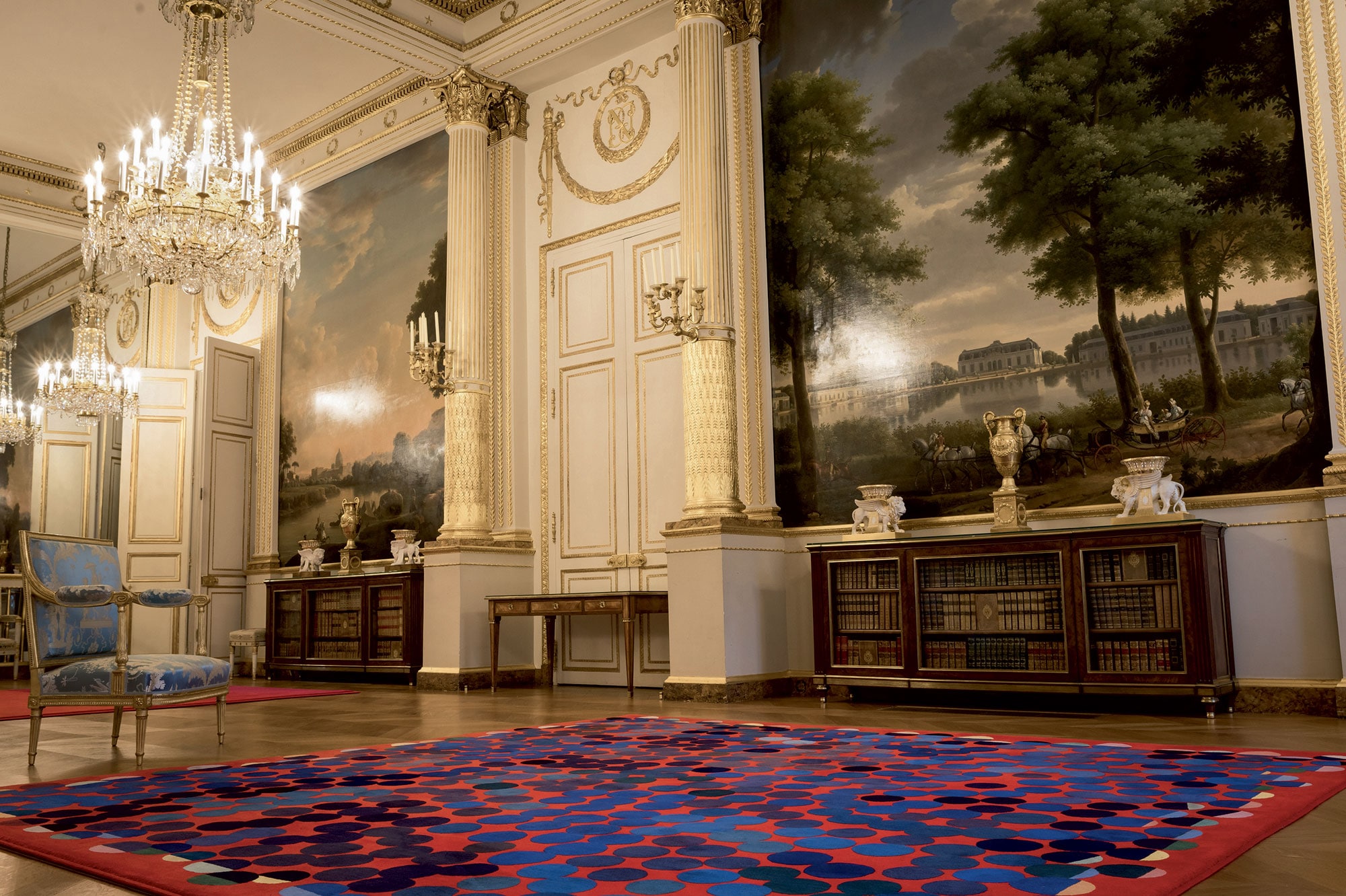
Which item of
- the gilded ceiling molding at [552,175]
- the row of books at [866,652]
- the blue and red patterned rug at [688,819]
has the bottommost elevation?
the blue and red patterned rug at [688,819]

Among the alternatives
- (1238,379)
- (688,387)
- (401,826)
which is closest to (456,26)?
(688,387)

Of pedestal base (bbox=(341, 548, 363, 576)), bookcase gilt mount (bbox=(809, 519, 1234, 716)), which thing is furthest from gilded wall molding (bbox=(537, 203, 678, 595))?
bookcase gilt mount (bbox=(809, 519, 1234, 716))

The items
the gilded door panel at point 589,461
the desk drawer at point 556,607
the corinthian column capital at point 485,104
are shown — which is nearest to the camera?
the desk drawer at point 556,607

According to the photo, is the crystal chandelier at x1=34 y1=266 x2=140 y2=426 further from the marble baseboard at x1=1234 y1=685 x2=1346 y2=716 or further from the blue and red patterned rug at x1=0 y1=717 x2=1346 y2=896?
the marble baseboard at x1=1234 y1=685 x2=1346 y2=716

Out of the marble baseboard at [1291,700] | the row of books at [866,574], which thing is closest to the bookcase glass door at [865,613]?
the row of books at [866,574]

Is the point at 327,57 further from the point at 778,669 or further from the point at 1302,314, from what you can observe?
the point at 1302,314

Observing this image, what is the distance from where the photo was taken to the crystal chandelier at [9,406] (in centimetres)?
1377

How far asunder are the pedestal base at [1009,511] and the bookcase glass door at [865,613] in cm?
71

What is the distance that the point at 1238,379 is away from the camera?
636cm

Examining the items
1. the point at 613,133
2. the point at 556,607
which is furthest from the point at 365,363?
the point at 556,607

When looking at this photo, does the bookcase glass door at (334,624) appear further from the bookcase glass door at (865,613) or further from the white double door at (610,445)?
the bookcase glass door at (865,613)

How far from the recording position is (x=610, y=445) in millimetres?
9711

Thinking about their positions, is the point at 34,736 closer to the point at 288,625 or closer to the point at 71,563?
the point at 71,563

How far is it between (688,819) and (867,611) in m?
4.26
